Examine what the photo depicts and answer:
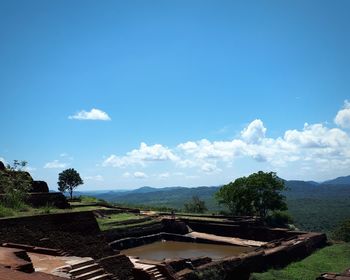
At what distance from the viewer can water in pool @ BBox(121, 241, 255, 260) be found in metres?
22.1

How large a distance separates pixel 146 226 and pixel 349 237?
48.1 feet

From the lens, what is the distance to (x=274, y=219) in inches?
1364

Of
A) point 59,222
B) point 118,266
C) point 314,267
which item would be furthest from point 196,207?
point 59,222

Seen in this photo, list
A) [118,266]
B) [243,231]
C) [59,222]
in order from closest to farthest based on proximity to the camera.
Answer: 1. [59,222]
2. [118,266]
3. [243,231]

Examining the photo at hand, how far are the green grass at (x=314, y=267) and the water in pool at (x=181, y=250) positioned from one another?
13.2ft

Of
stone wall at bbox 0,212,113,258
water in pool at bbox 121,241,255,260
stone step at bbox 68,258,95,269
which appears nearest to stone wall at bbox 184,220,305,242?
water in pool at bbox 121,241,255,260

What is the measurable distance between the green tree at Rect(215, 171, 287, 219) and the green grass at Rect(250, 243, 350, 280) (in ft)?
38.6

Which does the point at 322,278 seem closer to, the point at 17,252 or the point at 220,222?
the point at 17,252

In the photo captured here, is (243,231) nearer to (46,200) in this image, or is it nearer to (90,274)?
(46,200)

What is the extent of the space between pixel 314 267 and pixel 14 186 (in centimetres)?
1378

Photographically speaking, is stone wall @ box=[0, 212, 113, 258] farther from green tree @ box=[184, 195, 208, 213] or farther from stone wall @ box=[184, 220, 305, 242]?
green tree @ box=[184, 195, 208, 213]

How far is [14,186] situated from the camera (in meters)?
16.9

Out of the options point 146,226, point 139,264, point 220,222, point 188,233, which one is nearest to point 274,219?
point 220,222

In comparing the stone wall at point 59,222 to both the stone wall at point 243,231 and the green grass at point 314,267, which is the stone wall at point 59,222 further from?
the stone wall at point 243,231
